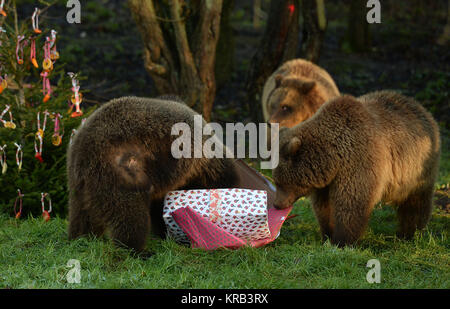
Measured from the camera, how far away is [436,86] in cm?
1291

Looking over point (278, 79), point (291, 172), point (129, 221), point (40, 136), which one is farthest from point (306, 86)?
point (129, 221)

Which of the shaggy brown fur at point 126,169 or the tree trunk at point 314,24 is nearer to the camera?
the shaggy brown fur at point 126,169

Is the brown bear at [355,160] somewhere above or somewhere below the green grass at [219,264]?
above

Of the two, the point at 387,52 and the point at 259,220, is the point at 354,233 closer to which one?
the point at 259,220

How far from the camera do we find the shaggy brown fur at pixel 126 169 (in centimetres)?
487

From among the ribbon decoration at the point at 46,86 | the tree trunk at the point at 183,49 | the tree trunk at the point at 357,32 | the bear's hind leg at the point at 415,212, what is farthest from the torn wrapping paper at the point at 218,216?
the tree trunk at the point at 357,32

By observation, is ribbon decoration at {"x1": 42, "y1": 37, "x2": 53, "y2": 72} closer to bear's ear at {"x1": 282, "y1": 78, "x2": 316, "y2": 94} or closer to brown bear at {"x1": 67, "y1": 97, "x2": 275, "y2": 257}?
brown bear at {"x1": 67, "y1": 97, "x2": 275, "y2": 257}

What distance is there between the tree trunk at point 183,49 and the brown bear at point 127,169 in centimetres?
306

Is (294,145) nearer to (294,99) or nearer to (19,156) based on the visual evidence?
(19,156)

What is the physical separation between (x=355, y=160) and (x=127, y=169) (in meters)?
2.11

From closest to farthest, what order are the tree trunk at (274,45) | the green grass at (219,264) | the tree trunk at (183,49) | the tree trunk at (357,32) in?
the green grass at (219,264) → the tree trunk at (183,49) → the tree trunk at (274,45) → the tree trunk at (357,32)

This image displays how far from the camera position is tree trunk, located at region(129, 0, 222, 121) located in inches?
321

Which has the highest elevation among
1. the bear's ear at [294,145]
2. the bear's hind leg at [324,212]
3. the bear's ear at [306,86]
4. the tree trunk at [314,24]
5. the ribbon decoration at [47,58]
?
the tree trunk at [314,24]

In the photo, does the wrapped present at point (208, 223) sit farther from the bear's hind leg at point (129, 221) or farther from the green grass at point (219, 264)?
the bear's hind leg at point (129, 221)
